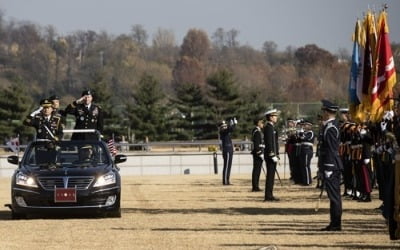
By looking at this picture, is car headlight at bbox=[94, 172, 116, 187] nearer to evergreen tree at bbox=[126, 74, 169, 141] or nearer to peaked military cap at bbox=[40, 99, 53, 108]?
peaked military cap at bbox=[40, 99, 53, 108]

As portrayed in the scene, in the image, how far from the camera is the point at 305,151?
32.6 meters

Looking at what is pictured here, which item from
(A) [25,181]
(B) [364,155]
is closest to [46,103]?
(A) [25,181]

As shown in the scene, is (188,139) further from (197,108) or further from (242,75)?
(242,75)

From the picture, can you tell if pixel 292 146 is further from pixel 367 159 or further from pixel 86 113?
pixel 86 113

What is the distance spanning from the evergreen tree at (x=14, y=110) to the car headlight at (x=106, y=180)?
55.4 m

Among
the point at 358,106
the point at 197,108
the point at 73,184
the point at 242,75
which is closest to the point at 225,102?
the point at 197,108

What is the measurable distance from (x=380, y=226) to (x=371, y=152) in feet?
19.6

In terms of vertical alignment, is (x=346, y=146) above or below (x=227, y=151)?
above

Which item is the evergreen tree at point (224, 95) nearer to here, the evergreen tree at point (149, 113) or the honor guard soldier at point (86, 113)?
the evergreen tree at point (149, 113)

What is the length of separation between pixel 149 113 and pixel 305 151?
44.9 meters

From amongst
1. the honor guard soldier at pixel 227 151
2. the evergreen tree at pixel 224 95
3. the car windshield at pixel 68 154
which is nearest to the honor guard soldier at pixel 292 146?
the honor guard soldier at pixel 227 151

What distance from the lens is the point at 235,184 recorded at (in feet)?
109

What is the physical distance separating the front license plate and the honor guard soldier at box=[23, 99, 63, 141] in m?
2.66

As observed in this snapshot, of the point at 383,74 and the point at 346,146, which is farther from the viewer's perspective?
the point at 346,146
